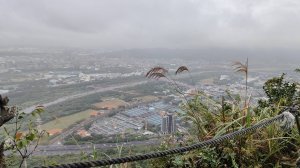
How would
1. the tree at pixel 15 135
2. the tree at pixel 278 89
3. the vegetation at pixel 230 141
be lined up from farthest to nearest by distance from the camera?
the tree at pixel 278 89, the vegetation at pixel 230 141, the tree at pixel 15 135

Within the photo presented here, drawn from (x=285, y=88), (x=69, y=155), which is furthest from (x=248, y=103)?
(x=69, y=155)

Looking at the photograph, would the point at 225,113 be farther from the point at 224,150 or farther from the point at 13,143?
the point at 13,143

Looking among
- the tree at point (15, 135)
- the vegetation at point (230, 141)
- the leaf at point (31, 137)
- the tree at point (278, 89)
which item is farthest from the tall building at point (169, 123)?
the leaf at point (31, 137)

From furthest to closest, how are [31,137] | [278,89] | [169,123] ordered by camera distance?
[278,89] → [169,123] → [31,137]

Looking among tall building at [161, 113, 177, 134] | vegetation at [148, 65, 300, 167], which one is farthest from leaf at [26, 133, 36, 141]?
tall building at [161, 113, 177, 134]

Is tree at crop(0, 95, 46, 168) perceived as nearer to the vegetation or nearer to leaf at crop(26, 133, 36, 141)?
leaf at crop(26, 133, 36, 141)

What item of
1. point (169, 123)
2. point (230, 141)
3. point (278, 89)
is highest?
point (278, 89)

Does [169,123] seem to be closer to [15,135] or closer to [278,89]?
[278,89]

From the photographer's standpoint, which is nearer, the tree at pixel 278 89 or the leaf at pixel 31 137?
the leaf at pixel 31 137

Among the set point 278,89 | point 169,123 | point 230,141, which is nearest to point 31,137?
point 230,141

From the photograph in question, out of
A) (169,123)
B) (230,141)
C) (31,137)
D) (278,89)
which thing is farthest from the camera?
(278,89)

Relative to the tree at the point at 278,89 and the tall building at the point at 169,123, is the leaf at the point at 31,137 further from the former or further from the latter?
the tree at the point at 278,89
